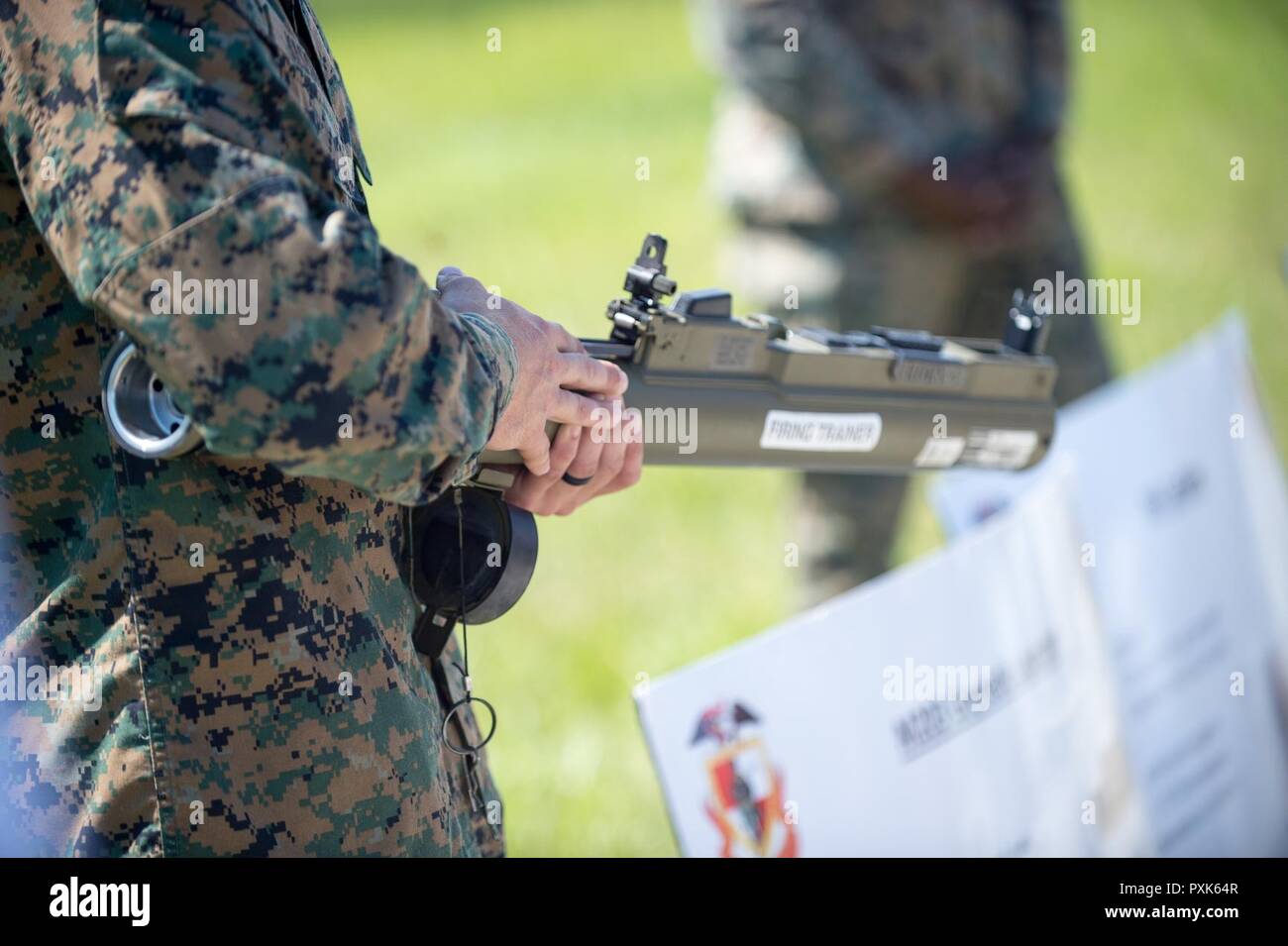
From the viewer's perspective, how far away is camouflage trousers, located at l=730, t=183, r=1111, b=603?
13.4ft

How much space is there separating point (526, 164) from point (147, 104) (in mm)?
9670

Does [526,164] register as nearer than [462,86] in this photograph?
Yes

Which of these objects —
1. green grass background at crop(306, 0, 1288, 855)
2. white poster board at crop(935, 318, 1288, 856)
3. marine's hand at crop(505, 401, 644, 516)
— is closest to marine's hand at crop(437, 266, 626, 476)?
marine's hand at crop(505, 401, 644, 516)

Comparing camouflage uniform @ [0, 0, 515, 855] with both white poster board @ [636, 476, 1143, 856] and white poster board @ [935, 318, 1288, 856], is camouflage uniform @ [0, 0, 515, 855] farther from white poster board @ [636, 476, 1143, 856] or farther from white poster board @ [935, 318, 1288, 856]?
white poster board @ [935, 318, 1288, 856]

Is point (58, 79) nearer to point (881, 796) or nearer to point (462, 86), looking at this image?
point (881, 796)

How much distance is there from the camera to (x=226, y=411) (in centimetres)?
133

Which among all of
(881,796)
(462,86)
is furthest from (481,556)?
(462,86)

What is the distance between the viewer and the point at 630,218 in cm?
962

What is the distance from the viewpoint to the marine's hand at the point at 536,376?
5.47 ft
